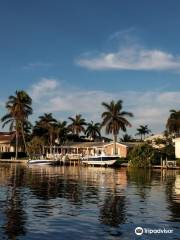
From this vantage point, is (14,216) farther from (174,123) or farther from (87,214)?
(174,123)

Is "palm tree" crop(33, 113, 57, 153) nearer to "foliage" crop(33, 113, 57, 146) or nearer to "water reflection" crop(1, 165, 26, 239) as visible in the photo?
"foliage" crop(33, 113, 57, 146)

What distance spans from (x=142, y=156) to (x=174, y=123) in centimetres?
3932

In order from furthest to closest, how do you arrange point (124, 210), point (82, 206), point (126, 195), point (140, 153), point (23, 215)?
point (140, 153) < point (126, 195) < point (82, 206) < point (124, 210) < point (23, 215)

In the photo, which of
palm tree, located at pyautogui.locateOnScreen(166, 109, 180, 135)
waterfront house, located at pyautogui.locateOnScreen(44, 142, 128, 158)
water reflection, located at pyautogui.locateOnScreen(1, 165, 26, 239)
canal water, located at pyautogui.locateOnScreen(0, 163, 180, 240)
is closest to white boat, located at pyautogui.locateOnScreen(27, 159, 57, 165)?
waterfront house, located at pyautogui.locateOnScreen(44, 142, 128, 158)

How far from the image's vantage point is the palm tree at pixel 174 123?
132 metres

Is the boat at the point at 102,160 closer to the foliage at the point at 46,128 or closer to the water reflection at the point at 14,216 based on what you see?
the foliage at the point at 46,128

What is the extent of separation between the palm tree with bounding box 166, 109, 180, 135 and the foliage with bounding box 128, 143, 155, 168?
1370 inches

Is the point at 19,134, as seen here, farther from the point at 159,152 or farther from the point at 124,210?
the point at 124,210

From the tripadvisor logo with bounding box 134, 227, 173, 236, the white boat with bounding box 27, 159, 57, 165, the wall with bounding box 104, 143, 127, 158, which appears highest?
the wall with bounding box 104, 143, 127, 158

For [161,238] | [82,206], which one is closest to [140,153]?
[82,206]

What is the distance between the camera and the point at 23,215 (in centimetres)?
2759

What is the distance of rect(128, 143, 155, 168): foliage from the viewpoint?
94.6m

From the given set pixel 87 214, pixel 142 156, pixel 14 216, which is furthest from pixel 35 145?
pixel 14 216

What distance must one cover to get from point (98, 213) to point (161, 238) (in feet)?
23.7
